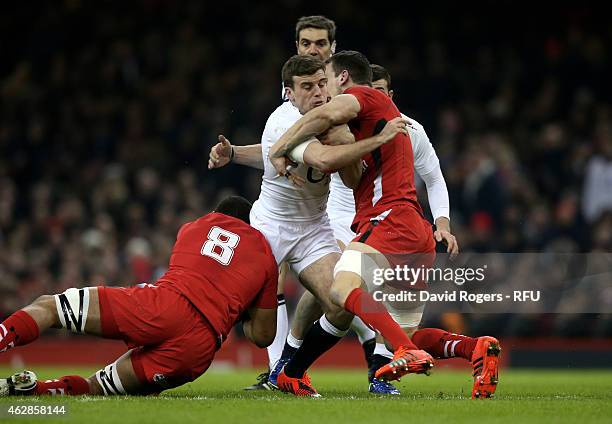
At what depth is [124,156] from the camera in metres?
17.1

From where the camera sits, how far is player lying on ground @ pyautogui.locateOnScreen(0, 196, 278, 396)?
22.7ft

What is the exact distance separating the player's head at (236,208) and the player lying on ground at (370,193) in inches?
26.0

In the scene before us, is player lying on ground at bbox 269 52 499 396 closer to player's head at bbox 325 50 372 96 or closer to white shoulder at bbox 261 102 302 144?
player's head at bbox 325 50 372 96

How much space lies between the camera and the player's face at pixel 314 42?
8.95 m

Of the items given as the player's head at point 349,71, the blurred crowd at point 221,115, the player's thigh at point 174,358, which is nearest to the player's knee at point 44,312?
the player's thigh at point 174,358

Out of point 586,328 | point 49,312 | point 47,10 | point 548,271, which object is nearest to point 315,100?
point 49,312

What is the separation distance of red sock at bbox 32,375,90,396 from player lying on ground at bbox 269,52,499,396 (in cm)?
160

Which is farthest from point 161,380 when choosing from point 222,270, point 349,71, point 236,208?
point 349,71

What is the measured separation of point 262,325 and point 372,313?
3.49 ft

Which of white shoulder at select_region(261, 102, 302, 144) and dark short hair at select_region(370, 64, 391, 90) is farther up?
dark short hair at select_region(370, 64, 391, 90)

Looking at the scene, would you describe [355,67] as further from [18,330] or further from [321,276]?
[18,330]

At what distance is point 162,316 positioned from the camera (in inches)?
275

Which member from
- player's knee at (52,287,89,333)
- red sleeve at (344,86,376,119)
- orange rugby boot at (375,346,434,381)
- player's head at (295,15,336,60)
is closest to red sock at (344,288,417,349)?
orange rugby boot at (375,346,434,381)

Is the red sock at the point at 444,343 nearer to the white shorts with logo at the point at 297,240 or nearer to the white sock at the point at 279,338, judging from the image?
the white shorts with logo at the point at 297,240
